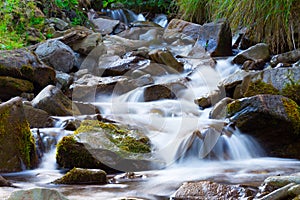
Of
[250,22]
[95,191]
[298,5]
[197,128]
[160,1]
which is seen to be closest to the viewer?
[95,191]

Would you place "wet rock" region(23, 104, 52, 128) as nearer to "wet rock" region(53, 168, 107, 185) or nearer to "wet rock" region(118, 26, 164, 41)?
"wet rock" region(53, 168, 107, 185)

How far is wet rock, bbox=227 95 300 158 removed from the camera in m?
4.25

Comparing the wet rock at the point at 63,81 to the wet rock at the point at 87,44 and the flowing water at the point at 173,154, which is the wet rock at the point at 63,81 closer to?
the flowing water at the point at 173,154

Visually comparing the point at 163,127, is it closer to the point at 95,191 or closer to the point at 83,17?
the point at 95,191

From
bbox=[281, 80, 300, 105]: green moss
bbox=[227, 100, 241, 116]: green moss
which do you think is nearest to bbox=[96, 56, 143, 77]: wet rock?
bbox=[227, 100, 241, 116]: green moss

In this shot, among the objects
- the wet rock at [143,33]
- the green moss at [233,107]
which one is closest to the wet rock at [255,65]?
the green moss at [233,107]

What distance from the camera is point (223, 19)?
8.23 m

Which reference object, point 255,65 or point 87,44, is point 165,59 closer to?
point 255,65

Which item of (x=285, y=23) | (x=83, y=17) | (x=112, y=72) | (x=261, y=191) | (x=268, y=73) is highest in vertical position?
(x=83, y=17)

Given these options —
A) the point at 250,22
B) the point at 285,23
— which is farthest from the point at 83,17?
the point at 285,23

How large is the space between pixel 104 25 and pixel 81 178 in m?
8.55

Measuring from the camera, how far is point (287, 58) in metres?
6.43

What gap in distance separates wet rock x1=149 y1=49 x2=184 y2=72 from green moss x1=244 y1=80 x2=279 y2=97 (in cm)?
239

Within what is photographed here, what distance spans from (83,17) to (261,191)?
9.55 m
